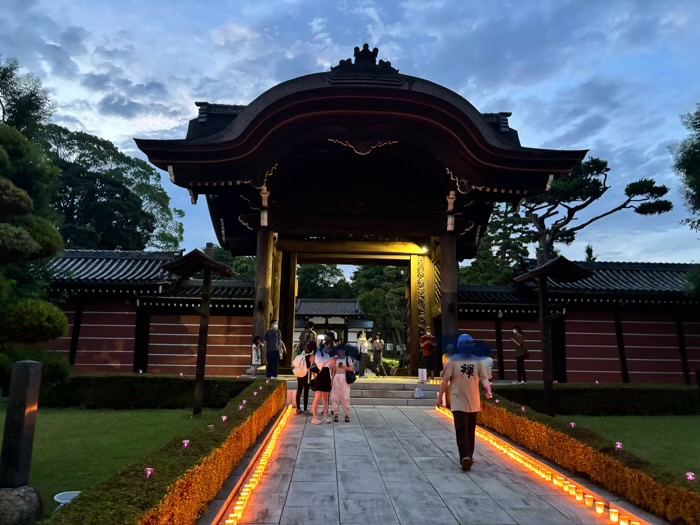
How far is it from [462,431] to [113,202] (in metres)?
42.1

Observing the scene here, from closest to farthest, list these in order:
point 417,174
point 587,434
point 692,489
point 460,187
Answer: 1. point 692,489
2. point 587,434
3. point 460,187
4. point 417,174

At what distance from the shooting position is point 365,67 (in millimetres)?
14039

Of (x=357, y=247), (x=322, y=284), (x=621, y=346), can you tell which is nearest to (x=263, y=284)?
(x=357, y=247)

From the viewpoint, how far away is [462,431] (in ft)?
19.2

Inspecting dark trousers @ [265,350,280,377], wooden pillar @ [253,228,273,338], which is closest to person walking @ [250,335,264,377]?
wooden pillar @ [253,228,273,338]

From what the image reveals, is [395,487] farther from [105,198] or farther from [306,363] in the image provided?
[105,198]

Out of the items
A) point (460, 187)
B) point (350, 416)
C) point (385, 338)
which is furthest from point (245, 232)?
point (385, 338)

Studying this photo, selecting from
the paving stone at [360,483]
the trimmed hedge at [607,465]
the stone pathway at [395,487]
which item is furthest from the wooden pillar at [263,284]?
the paving stone at [360,483]

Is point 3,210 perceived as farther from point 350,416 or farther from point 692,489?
point 692,489

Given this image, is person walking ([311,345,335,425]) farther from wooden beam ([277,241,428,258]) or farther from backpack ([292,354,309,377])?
wooden beam ([277,241,428,258])

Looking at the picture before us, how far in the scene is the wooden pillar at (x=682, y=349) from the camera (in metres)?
16.8

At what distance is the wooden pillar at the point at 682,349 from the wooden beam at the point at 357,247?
9466mm

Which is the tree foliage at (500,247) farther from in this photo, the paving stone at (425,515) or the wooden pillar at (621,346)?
the paving stone at (425,515)

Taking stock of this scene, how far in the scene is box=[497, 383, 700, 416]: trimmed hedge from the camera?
37.4ft
